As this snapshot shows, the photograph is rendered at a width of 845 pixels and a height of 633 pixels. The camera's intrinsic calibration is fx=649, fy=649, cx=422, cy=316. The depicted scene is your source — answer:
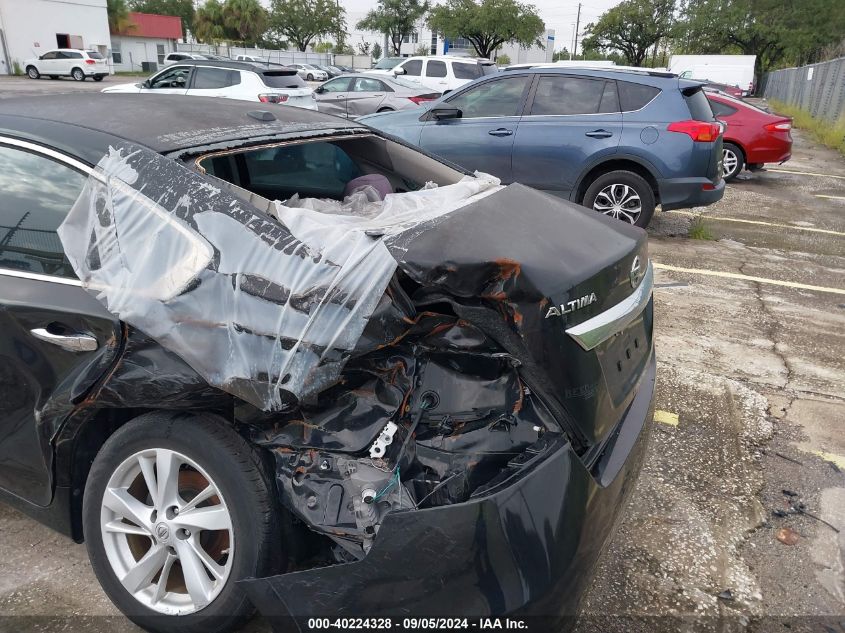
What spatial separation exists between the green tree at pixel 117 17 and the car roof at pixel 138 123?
194 ft

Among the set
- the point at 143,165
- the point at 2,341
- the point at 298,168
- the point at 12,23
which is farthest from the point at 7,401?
the point at 12,23

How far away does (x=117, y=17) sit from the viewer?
52562mm

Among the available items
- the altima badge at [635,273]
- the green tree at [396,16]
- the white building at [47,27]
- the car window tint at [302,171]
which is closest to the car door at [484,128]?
the car window tint at [302,171]

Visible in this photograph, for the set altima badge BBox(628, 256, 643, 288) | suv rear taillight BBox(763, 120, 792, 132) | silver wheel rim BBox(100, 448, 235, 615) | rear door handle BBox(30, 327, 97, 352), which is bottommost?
silver wheel rim BBox(100, 448, 235, 615)

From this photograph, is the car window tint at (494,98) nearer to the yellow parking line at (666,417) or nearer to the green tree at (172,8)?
the yellow parking line at (666,417)

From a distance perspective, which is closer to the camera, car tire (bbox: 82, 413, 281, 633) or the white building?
car tire (bbox: 82, 413, 281, 633)

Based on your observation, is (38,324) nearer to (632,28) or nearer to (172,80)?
(172,80)

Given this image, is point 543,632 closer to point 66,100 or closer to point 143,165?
point 143,165

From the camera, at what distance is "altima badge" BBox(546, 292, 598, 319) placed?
1.86 meters

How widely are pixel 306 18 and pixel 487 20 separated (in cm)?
2422

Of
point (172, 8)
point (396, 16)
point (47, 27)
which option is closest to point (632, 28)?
point (396, 16)

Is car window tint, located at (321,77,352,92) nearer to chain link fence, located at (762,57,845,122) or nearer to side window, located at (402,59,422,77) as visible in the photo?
side window, located at (402,59,422,77)

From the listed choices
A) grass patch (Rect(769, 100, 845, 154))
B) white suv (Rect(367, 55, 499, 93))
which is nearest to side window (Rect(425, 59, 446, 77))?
white suv (Rect(367, 55, 499, 93))

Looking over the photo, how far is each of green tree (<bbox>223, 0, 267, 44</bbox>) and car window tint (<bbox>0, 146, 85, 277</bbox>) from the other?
67.9 metres
